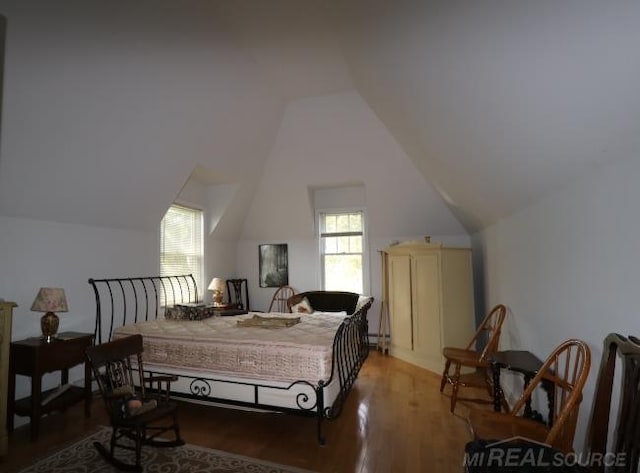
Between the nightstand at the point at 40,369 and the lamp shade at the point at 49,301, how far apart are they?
0.28 m

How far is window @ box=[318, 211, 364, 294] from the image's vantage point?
5.72 meters

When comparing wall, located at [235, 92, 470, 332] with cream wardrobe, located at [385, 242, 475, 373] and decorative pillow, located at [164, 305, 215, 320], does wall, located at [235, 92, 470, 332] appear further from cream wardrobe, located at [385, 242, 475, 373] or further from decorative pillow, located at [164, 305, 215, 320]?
decorative pillow, located at [164, 305, 215, 320]

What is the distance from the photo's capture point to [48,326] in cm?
273

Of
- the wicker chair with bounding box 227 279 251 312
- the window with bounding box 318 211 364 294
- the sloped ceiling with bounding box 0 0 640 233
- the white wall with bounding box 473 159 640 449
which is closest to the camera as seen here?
the sloped ceiling with bounding box 0 0 640 233

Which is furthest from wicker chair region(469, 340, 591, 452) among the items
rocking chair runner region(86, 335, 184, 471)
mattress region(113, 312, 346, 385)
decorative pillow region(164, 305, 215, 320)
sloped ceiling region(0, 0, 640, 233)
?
decorative pillow region(164, 305, 215, 320)

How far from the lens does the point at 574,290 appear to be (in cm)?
186

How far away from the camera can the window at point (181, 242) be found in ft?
15.3

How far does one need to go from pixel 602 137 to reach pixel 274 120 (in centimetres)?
385

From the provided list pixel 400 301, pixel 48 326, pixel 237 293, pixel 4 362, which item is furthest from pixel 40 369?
pixel 400 301

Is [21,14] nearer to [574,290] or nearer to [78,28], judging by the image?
[78,28]

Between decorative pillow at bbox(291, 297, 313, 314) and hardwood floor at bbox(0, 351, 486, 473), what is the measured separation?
1.82 meters

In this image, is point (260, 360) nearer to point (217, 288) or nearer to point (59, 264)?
point (59, 264)

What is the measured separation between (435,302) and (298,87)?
3306 millimetres

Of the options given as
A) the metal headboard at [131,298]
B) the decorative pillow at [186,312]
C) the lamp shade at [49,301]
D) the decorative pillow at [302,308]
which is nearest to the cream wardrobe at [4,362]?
the lamp shade at [49,301]
